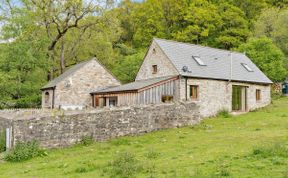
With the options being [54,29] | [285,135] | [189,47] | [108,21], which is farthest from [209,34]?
[285,135]

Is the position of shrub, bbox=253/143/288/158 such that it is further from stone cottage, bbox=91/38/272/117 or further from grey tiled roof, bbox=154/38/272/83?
grey tiled roof, bbox=154/38/272/83

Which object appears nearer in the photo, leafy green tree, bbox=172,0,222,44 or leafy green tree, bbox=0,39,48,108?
leafy green tree, bbox=0,39,48,108

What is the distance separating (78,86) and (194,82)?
29.5 ft

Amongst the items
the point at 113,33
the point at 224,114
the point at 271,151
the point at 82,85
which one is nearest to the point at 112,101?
the point at 82,85

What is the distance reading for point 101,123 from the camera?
57.3 ft

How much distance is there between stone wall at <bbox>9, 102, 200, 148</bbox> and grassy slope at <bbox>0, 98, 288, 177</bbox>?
60 cm

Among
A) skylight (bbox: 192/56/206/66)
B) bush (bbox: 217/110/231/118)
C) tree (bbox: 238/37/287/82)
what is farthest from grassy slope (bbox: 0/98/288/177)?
tree (bbox: 238/37/287/82)

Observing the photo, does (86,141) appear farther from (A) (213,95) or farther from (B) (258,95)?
(B) (258,95)

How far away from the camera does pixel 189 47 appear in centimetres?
2884

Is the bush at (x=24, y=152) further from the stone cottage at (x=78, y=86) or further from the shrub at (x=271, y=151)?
the stone cottage at (x=78, y=86)

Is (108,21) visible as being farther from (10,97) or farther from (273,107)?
(273,107)

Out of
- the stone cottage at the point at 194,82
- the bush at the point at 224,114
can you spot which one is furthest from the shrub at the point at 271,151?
the bush at the point at 224,114

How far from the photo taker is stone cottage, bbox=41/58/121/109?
27516 mm

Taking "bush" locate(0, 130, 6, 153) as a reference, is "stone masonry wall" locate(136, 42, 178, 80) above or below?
above
